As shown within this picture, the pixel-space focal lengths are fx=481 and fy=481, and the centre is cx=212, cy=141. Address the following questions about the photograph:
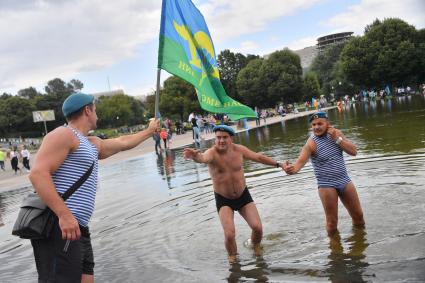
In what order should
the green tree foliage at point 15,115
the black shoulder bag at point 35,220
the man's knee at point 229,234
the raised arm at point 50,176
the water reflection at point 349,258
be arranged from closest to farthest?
1. the raised arm at point 50,176
2. the black shoulder bag at point 35,220
3. the water reflection at point 349,258
4. the man's knee at point 229,234
5. the green tree foliage at point 15,115

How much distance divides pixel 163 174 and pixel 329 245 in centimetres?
1033

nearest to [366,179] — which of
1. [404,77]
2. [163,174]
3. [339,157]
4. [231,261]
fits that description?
[339,157]

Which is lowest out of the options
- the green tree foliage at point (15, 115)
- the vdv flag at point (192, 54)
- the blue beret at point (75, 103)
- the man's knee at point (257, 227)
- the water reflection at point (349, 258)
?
the water reflection at point (349, 258)

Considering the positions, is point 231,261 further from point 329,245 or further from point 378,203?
point 378,203

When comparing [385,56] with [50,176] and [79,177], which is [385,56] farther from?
[50,176]

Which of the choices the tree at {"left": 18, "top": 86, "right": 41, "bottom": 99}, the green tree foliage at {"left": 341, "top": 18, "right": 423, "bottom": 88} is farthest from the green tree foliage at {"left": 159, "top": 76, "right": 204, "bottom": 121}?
the tree at {"left": 18, "top": 86, "right": 41, "bottom": 99}

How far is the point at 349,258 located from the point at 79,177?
364cm

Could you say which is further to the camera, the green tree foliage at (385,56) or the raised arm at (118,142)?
the green tree foliage at (385,56)

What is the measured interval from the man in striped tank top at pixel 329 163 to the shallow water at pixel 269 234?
584mm

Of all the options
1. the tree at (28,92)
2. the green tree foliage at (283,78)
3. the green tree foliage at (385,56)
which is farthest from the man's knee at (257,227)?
the tree at (28,92)

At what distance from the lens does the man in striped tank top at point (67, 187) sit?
3.46m

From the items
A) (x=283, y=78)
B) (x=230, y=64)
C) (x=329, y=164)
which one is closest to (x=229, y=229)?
(x=329, y=164)

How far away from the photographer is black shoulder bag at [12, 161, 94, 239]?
11.6ft

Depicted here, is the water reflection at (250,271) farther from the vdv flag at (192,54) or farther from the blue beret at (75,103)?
the blue beret at (75,103)
